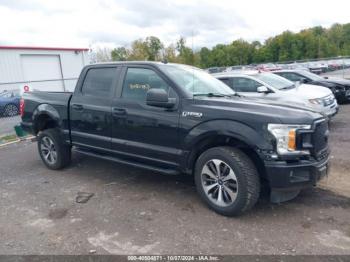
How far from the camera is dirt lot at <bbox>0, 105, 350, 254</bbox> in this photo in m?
3.42

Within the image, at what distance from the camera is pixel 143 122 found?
15.0 feet

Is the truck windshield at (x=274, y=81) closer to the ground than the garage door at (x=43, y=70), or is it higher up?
closer to the ground

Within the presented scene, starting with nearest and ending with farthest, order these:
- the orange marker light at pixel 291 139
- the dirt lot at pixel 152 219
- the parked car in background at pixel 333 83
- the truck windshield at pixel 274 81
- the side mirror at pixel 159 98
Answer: the dirt lot at pixel 152 219 < the orange marker light at pixel 291 139 < the side mirror at pixel 159 98 < the truck windshield at pixel 274 81 < the parked car in background at pixel 333 83

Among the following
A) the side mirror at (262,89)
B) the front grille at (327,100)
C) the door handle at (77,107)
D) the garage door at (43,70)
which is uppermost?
the garage door at (43,70)

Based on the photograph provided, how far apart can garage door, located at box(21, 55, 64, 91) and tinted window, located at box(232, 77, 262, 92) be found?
1739 centimetres

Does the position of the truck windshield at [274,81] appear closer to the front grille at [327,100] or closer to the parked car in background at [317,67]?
the front grille at [327,100]

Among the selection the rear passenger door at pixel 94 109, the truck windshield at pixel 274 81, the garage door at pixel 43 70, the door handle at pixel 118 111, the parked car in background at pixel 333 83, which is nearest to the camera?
the door handle at pixel 118 111

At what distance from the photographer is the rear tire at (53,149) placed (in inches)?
230

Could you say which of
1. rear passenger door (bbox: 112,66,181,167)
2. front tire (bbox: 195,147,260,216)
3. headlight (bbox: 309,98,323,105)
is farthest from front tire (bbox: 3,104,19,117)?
front tire (bbox: 195,147,260,216)

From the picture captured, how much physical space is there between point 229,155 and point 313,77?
9.56 m

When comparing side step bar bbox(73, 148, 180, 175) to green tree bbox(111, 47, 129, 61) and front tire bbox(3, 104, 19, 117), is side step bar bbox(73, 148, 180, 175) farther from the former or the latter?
green tree bbox(111, 47, 129, 61)

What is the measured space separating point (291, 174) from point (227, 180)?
0.73 metres

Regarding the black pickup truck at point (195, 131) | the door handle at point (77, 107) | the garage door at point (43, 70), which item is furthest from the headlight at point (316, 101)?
the garage door at point (43, 70)

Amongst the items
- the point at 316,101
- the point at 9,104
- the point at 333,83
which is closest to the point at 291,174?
the point at 316,101
